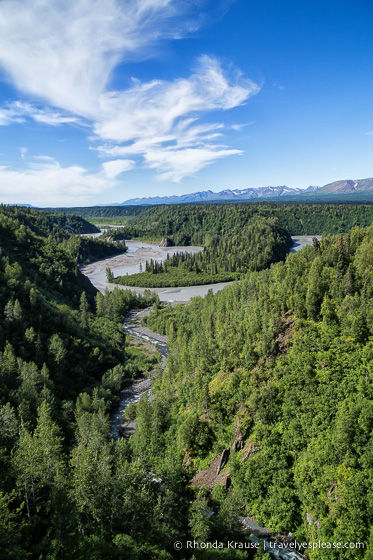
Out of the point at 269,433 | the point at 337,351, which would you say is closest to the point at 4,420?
the point at 269,433

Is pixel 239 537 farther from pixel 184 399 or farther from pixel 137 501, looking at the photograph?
pixel 184 399

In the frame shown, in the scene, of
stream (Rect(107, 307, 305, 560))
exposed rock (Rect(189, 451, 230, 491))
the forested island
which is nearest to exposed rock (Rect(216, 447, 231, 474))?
the forested island

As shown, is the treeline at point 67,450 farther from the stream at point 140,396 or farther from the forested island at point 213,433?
the stream at point 140,396

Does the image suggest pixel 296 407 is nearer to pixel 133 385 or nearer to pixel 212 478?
pixel 212 478

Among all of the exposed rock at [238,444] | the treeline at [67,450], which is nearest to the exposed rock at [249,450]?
the exposed rock at [238,444]

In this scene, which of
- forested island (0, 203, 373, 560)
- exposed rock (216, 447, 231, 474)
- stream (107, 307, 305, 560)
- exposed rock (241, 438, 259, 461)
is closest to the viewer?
forested island (0, 203, 373, 560)

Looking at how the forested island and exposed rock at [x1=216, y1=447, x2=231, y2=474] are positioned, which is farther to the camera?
exposed rock at [x1=216, y1=447, x2=231, y2=474]

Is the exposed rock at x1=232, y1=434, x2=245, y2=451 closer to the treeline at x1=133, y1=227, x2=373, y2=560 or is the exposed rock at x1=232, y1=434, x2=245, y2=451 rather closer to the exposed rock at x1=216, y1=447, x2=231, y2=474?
the treeline at x1=133, y1=227, x2=373, y2=560
